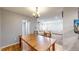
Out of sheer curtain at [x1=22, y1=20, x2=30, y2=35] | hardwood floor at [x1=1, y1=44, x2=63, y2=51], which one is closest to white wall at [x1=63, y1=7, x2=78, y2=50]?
hardwood floor at [x1=1, y1=44, x2=63, y2=51]

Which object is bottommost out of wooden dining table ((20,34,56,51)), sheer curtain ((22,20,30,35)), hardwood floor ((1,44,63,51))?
hardwood floor ((1,44,63,51))

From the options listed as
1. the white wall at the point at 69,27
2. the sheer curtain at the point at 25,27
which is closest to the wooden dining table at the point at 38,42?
the sheer curtain at the point at 25,27

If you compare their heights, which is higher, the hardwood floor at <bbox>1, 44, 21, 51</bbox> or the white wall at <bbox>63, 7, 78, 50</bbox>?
the white wall at <bbox>63, 7, 78, 50</bbox>

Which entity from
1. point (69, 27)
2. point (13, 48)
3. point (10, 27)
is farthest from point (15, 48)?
point (69, 27)

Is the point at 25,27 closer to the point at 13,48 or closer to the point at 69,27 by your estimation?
the point at 13,48

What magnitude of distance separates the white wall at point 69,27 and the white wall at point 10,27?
2.09ft

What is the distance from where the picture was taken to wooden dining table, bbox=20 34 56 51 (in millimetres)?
1581

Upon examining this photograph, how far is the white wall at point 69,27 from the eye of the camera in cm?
158

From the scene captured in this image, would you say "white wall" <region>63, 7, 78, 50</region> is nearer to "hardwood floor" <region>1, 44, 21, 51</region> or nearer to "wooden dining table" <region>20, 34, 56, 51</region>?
"wooden dining table" <region>20, 34, 56, 51</region>

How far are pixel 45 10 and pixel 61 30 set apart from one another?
14.8 inches

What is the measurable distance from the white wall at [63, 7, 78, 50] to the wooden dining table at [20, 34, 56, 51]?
19cm
